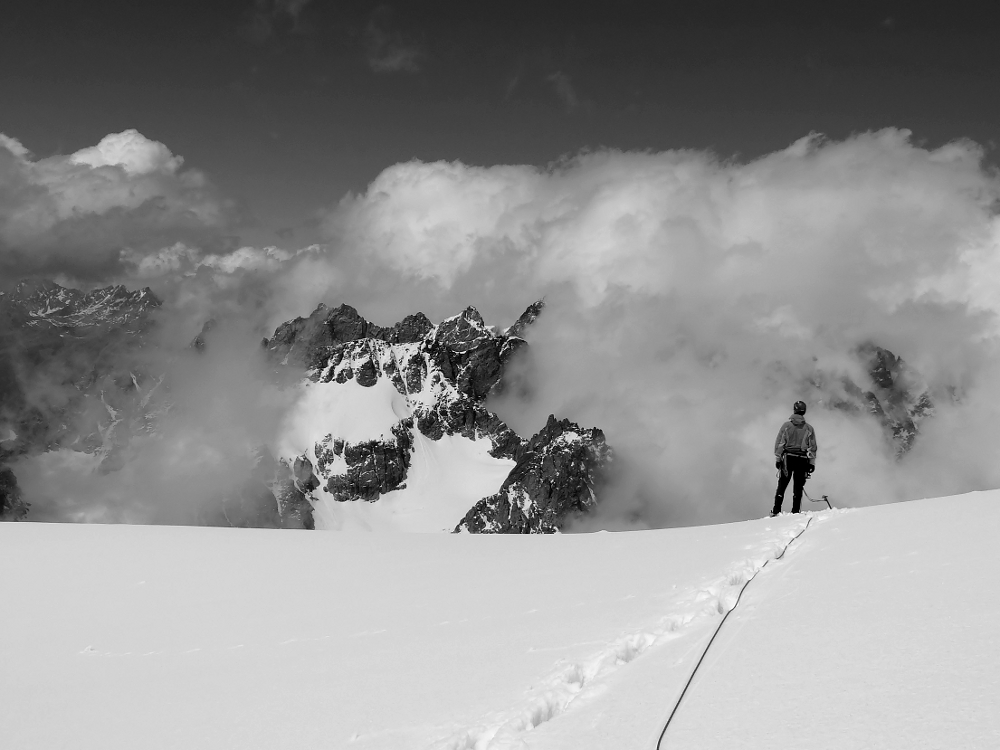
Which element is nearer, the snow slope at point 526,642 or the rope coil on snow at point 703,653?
the rope coil on snow at point 703,653

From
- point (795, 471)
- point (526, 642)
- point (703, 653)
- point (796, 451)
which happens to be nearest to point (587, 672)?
point (703, 653)

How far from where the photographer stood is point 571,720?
4.58m

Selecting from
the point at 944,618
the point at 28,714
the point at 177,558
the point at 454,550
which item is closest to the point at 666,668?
the point at 944,618

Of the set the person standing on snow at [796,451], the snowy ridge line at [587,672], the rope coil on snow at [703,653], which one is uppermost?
the person standing on snow at [796,451]

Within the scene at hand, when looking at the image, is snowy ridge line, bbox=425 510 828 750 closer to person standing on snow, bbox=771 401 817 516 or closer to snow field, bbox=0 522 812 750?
snow field, bbox=0 522 812 750

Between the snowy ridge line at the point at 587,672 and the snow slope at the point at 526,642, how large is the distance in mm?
29

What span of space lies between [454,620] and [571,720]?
3.64 m

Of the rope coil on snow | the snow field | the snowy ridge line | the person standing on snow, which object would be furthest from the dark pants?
the snowy ridge line

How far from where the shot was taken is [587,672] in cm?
564

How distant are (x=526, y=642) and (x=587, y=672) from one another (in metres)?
1.22

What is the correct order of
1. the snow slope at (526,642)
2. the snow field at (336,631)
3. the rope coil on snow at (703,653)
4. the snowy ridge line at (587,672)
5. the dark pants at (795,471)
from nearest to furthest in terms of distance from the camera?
the rope coil on snow at (703,653) → the snow slope at (526,642) → the snowy ridge line at (587,672) → the snow field at (336,631) → the dark pants at (795,471)

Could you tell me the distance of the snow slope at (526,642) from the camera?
14.1ft

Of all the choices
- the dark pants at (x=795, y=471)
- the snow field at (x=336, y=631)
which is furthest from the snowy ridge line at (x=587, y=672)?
the dark pants at (x=795, y=471)

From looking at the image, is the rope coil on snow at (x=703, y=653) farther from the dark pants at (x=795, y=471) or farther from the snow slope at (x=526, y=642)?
the dark pants at (x=795, y=471)
